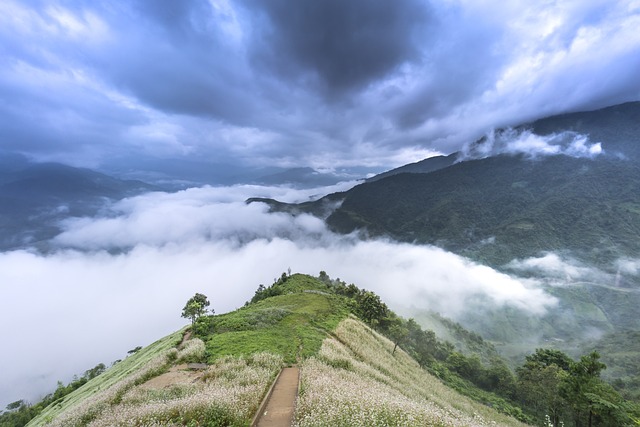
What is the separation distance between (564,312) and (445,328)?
108749mm

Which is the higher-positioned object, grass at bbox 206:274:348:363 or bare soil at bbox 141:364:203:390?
bare soil at bbox 141:364:203:390

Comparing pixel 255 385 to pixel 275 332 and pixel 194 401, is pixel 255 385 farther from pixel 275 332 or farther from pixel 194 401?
pixel 275 332

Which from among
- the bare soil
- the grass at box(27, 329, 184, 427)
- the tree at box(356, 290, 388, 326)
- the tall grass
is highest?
the tall grass

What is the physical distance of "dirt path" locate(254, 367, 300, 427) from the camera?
12.0 m

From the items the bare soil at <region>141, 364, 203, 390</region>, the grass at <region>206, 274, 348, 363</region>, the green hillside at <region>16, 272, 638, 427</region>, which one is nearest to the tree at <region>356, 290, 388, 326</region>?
the green hillside at <region>16, 272, 638, 427</region>

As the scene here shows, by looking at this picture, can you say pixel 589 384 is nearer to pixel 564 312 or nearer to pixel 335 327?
pixel 335 327

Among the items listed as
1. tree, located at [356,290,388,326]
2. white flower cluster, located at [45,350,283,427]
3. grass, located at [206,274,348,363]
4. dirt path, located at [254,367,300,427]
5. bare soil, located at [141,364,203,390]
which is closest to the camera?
white flower cluster, located at [45,350,283,427]

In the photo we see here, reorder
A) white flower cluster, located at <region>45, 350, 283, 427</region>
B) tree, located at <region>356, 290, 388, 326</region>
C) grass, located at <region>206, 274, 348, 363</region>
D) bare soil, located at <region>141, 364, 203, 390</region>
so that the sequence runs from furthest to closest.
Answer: tree, located at <region>356, 290, 388, 326</region> < grass, located at <region>206, 274, 348, 363</region> < bare soil, located at <region>141, 364, 203, 390</region> < white flower cluster, located at <region>45, 350, 283, 427</region>

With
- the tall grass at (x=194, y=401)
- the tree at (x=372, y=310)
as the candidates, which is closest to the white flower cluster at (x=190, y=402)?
the tall grass at (x=194, y=401)

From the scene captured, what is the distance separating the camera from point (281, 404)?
13.9m

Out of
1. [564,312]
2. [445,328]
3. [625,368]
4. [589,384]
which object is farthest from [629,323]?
[589,384]

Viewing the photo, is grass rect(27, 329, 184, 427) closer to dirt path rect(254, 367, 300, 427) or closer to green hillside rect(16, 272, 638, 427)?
green hillside rect(16, 272, 638, 427)

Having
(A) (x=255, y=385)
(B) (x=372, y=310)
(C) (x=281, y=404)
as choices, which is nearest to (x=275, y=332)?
(A) (x=255, y=385)

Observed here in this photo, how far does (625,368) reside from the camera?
11781 cm
